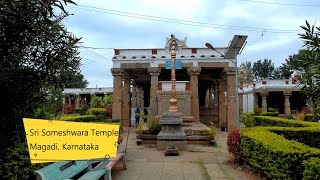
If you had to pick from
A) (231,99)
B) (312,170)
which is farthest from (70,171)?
(231,99)

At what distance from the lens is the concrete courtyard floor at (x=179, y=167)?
746 centimetres

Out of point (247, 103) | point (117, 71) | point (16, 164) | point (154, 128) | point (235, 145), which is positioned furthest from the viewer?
point (247, 103)

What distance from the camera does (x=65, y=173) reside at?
4629 millimetres

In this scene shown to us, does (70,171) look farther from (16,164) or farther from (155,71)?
(155,71)

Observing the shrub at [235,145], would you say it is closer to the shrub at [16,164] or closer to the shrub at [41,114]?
the shrub at [41,114]

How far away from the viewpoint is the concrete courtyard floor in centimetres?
746

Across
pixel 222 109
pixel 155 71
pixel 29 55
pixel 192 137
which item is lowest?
pixel 192 137

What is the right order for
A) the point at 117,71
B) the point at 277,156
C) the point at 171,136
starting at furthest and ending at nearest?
the point at 117,71
the point at 171,136
the point at 277,156

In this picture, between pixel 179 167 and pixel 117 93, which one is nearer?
pixel 179 167

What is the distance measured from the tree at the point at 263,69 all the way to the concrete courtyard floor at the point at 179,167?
7693 centimetres

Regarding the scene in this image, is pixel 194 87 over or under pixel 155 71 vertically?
under

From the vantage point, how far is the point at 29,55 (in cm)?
461

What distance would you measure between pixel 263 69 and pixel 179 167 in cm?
8106

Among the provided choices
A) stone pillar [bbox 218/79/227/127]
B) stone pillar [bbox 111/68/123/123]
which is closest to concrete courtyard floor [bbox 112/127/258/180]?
stone pillar [bbox 111/68/123/123]
